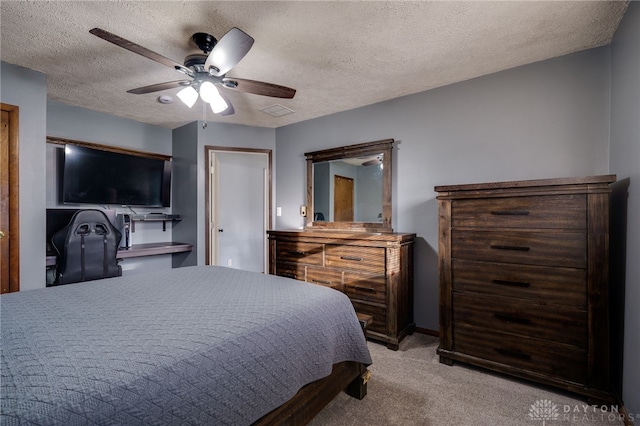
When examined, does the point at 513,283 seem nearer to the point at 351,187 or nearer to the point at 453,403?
the point at 453,403

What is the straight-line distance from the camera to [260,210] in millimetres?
4465

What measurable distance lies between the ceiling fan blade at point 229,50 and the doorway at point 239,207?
234cm

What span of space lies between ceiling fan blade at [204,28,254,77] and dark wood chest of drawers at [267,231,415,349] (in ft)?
5.91

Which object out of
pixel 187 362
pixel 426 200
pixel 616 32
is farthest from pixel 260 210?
pixel 616 32

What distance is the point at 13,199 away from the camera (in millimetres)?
2564

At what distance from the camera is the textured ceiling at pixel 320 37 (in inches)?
72.7

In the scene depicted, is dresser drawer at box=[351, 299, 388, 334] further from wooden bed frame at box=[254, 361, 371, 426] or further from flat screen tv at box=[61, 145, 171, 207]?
flat screen tv at box=[61, 145, 171, 207]

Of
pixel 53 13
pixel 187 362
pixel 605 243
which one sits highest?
pixel 53 13

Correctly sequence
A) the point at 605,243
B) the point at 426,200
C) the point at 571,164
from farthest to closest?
the point at 426,200 → the point at 571,164 → the point at 605,243

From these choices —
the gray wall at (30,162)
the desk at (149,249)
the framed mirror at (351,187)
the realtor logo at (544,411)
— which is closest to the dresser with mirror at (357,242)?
the framed mirror at (351,187)

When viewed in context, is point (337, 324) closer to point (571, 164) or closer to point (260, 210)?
point (571, 164)

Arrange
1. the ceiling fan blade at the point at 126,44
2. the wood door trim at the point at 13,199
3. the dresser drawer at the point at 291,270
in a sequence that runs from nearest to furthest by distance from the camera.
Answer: the ceiling fan blade at the point at 126,44 → the wood door trim at the point at 13,199 → the dresser drawer at the point at 291,270

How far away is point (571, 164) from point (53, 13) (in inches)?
151

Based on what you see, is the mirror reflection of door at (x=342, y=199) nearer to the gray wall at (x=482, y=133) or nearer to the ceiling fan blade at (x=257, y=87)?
the gray wall at (x=482, y=133)
